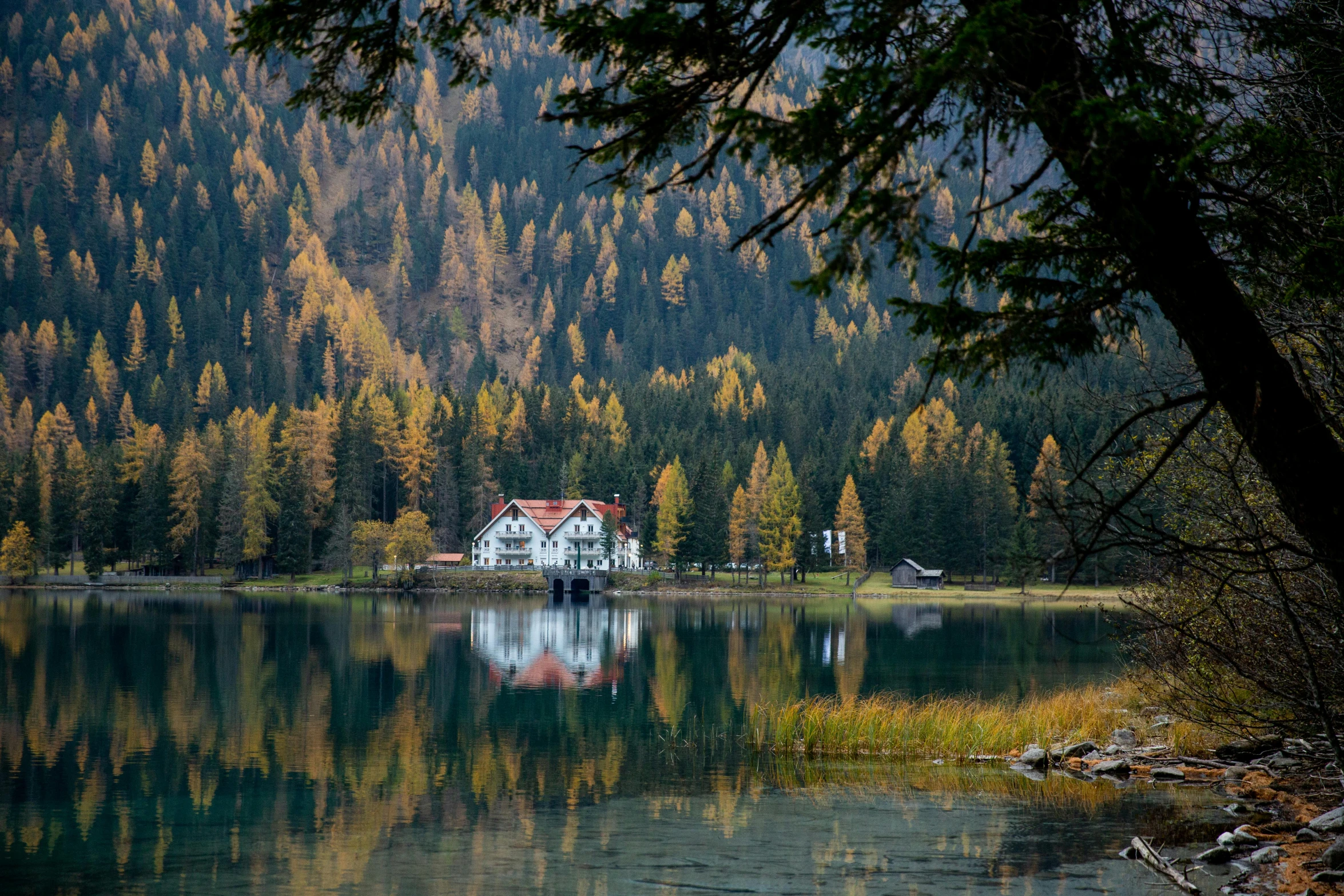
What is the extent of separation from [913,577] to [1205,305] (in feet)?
347

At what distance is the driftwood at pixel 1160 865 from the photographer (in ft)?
46.9

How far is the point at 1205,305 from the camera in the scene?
7.42 meters

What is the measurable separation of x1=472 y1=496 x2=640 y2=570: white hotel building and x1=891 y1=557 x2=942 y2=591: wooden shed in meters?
26.5

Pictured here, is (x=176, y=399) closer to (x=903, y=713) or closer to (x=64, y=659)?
(x=64, y=659)

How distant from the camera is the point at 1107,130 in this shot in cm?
648

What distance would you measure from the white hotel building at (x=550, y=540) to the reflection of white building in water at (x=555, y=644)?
31726 mm

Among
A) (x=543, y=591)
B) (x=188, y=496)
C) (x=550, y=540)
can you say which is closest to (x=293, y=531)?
(x=188, y=496)

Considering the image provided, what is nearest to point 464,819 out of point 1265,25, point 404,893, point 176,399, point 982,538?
point 404,893

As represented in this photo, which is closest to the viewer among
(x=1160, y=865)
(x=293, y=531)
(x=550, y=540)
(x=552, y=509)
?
(x=1160, y=865)

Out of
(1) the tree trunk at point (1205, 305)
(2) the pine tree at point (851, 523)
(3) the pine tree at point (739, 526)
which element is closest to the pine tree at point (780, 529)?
(3) the pine tree at point (739, 526)

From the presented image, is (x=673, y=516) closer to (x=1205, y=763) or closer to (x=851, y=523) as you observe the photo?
(x=851, y=523)

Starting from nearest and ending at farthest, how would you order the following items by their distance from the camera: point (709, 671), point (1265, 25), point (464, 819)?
point (1265, 25)
point (464, 819)
point (709, 671)

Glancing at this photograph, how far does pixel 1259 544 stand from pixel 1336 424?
120 cm

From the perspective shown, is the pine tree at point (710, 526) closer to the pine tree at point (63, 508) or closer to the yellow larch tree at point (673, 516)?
the yellow larch tree at point (673, 516)
